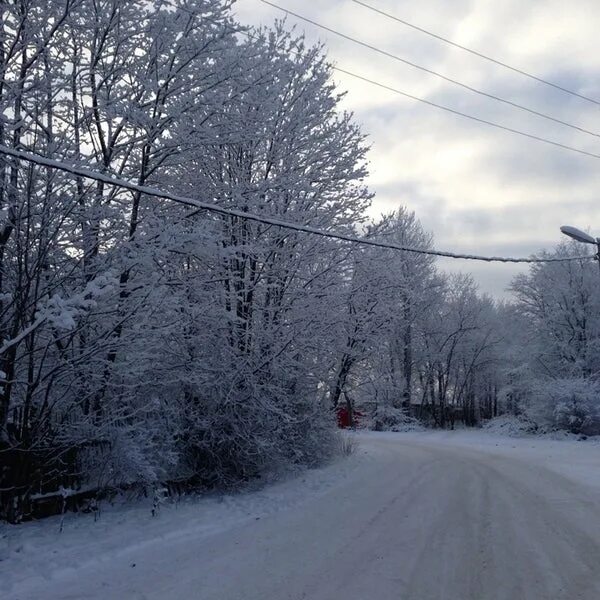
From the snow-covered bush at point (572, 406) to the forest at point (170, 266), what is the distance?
46.1 feet

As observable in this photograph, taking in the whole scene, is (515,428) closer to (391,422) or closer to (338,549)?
(391,422)

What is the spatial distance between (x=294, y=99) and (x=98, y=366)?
8.63 metres

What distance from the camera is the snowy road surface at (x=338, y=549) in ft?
18.4

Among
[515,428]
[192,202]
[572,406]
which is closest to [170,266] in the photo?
[192,202]

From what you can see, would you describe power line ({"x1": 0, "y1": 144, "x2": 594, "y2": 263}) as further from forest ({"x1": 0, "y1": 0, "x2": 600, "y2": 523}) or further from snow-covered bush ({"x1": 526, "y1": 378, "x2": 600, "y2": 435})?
snow-covered bush ({"x1": 526, "y1": 378, "x2": 600, "y2": 435})

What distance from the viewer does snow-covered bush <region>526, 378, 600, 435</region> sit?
26.4 metres

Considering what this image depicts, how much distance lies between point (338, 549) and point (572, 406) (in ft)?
74.3

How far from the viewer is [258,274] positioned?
12625 millimetres

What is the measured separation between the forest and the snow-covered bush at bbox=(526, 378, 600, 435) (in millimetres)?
14059

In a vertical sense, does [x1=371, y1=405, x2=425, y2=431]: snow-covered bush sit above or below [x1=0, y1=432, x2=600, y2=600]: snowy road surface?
below

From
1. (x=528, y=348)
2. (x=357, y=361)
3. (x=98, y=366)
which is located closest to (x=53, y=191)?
(x=98, y=366)

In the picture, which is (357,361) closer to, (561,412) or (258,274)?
(258,274)

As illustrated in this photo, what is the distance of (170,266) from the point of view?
31.9ft

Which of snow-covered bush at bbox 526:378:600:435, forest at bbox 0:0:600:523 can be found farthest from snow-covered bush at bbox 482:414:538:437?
forest at bbox 0:0:600:523
